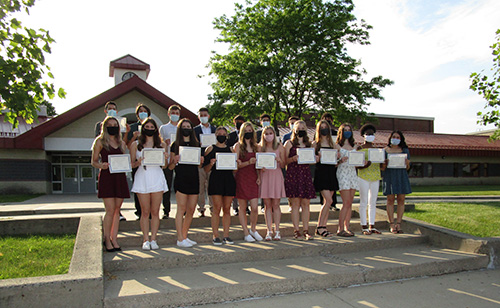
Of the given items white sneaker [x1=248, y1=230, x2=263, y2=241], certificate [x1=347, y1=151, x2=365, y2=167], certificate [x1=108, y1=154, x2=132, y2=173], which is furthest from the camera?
certificate [x1=347, y1=151, x2=365, y2=167]

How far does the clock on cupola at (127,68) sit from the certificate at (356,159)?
92.1 feet

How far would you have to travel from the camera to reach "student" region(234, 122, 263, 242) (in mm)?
6242

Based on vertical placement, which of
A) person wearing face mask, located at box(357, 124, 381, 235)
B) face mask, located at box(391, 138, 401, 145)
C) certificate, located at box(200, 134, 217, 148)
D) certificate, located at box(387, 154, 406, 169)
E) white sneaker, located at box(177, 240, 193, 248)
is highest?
certificate, located at box(200, 134, 217, 148)

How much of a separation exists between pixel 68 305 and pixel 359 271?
3682mm

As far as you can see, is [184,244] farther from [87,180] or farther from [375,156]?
[87,180]

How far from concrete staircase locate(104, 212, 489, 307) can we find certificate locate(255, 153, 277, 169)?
1321mm

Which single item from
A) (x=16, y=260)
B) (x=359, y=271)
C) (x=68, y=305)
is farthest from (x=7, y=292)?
(x=359, y=271)

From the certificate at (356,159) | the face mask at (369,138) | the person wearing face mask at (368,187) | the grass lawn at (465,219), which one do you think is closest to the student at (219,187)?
the certificate at (356,159)

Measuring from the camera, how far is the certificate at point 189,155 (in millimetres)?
5660

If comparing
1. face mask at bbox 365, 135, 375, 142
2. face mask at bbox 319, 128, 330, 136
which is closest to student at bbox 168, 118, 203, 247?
face mask at bbox 319, 128, 330, 136

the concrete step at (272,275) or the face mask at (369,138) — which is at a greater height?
the face mask at (369,138)

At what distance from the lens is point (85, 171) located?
25125mm

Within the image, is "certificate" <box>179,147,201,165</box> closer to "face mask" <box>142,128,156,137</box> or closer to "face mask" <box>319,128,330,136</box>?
"face mask" <box>142,128,156,137</box>

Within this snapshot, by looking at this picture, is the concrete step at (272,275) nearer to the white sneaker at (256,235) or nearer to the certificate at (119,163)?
the white sneaker at (256,235)
